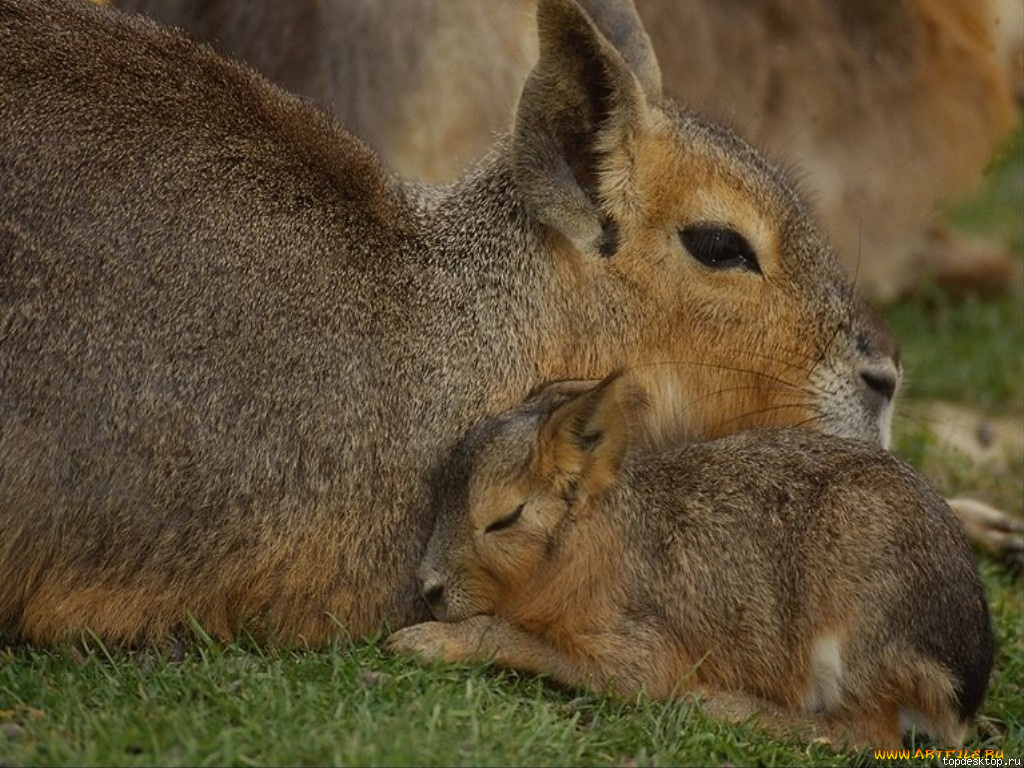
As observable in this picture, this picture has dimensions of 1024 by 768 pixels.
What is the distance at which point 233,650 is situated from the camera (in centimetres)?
478

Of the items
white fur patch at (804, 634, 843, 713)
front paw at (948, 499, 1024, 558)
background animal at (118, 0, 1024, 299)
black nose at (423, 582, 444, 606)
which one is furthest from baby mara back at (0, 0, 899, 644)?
background animal at (118, 0, 1024, 299)

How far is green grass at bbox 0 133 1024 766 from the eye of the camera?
410 centimetres

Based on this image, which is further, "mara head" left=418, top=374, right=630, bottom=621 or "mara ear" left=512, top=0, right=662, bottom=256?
"mara ear" left=512, top=0, right=662, bottom=256

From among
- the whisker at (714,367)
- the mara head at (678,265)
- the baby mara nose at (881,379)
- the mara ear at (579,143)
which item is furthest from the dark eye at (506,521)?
the baby mara nose at (881,379)

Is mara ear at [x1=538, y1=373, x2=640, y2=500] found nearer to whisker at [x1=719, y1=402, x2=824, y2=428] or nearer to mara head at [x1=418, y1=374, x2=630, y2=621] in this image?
mara head at [x1=418, y1=374, x2=630, y2=621]

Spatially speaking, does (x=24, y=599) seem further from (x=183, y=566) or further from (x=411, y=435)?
(x=411, y=435)

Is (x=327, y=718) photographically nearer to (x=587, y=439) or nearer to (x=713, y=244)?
(x=587, y=439)

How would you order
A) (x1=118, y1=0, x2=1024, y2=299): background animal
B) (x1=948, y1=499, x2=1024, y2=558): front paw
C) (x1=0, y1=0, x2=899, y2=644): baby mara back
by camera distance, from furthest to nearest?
(x1=118, y1=0, x2=1024, y2=299): background animal < (x1=948, y1=499, x2=1024, y2=558): front paw < (x1=0, y1=0, x2=899, y2=644): baby mara back

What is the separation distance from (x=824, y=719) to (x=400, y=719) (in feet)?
4.15

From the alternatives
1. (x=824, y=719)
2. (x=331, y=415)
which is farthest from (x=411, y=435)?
(x=824, y=719)

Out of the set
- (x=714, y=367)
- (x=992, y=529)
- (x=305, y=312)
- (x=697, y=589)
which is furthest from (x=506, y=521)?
(x=992, y=529)

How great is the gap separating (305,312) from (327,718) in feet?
3.76

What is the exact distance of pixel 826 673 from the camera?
4.84 m

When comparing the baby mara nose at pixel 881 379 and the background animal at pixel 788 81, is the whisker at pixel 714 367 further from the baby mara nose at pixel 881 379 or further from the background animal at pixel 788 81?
the background animal at pixel 788 81
